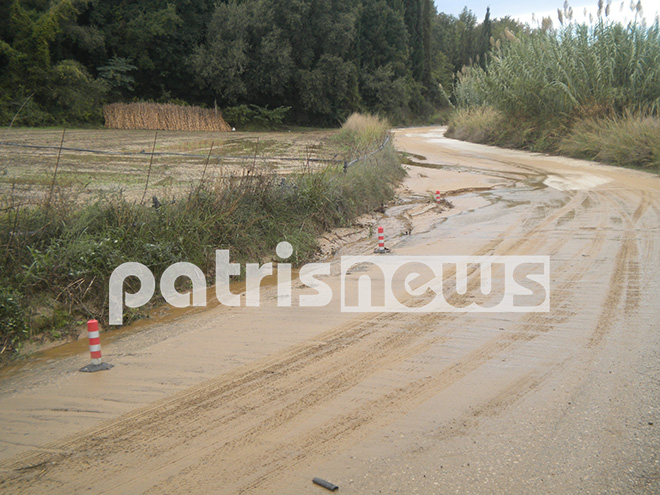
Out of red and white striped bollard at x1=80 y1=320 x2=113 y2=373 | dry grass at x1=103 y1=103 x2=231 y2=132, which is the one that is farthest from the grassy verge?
dry grass at x1=103 y1=103 x2=231 y2=132

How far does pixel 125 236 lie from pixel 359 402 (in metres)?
4.19

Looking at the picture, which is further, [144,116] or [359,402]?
[144,116]

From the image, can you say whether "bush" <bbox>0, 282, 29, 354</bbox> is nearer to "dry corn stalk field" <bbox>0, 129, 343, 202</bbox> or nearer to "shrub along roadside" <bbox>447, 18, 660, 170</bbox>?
"dry corn stalk field" <bbox>0, 129, 343, 202</bbox>

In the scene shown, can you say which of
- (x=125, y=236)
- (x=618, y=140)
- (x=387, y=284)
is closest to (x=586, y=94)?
(x=618, y=140)

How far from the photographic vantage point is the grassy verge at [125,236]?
6.17 meters

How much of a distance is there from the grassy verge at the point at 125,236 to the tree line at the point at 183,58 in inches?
971

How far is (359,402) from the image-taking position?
4270 mm

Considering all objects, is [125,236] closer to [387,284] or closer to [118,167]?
[387,284]

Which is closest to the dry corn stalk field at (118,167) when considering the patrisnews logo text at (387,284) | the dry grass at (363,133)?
A: the patrisnews logo text at (387,284)

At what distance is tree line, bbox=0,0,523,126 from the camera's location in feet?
100

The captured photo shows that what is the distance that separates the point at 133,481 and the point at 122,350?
2351 mm

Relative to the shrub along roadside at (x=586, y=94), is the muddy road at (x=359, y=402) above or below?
below

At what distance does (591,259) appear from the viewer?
800 cm

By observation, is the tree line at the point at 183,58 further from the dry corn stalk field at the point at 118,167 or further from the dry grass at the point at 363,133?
the dry corn stalk field at the point at 118,167
